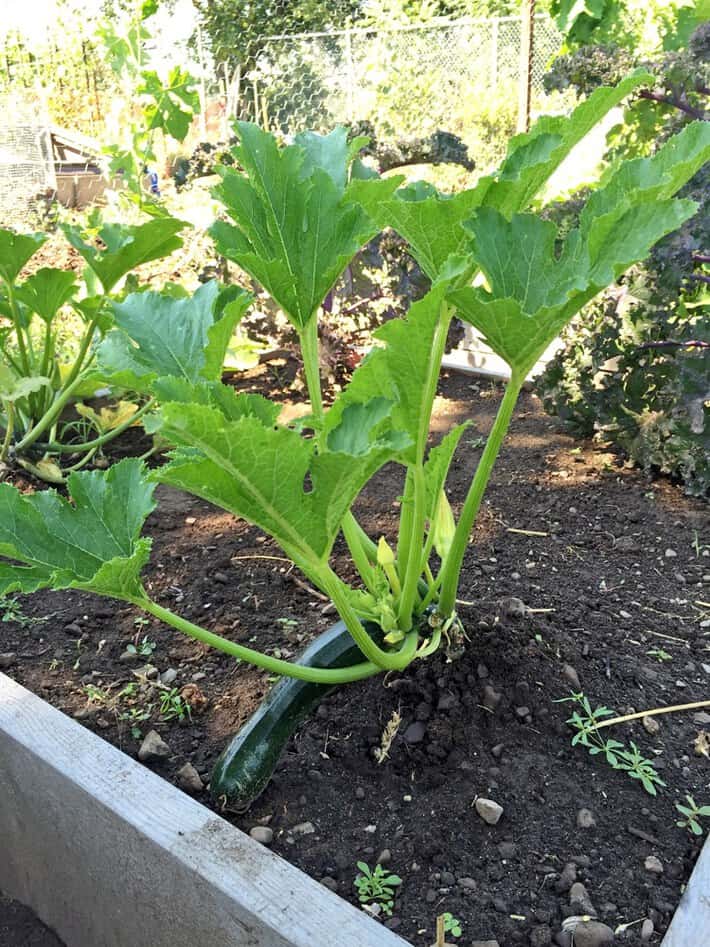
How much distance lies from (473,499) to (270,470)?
549mm

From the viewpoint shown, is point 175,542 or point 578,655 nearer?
point 578,655

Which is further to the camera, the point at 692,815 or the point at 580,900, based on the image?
the point at 692,815

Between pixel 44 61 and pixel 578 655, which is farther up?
pixel 44 61

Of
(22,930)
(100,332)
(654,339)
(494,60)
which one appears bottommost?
(22,930)

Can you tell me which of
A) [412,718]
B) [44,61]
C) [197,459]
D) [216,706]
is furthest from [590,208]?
[44,61]

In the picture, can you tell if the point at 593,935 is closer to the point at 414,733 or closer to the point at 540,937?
the point at 540,937

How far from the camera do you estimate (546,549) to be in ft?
8.36

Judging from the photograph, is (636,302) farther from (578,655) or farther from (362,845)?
(362,845)

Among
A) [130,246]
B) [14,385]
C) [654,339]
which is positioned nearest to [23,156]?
[14,385]

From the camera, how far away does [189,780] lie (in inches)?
66.2

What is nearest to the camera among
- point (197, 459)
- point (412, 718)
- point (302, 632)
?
point (197, 459)

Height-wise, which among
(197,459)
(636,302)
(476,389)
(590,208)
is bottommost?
(476,389)

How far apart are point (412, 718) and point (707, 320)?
168cm

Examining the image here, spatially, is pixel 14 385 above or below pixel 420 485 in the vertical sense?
below
